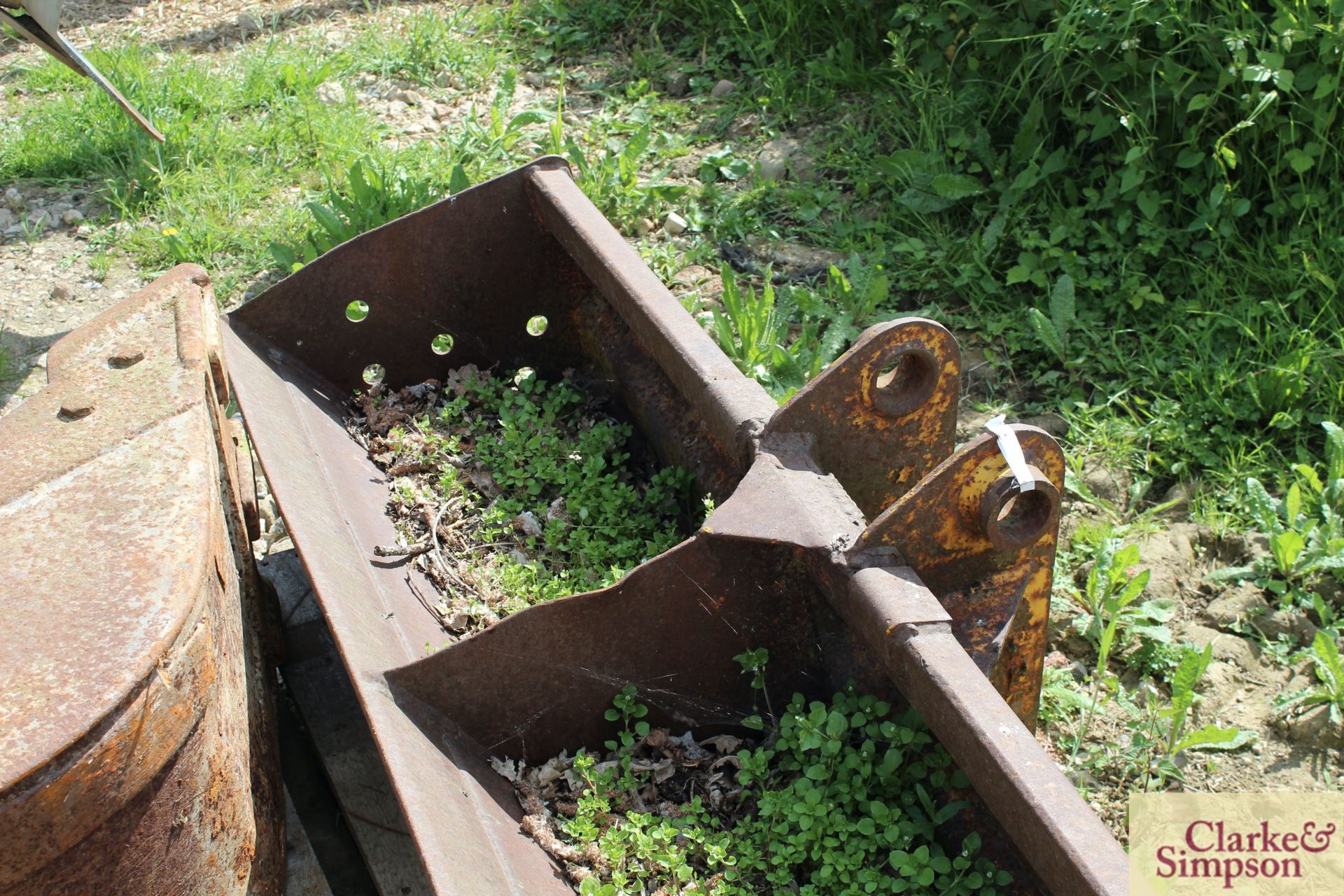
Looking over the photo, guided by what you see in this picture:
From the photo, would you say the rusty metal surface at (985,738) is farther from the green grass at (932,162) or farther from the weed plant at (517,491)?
the green grass at (932,162)

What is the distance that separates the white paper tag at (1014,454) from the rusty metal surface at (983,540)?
2 centimetres

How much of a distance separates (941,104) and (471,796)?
3.37 metres

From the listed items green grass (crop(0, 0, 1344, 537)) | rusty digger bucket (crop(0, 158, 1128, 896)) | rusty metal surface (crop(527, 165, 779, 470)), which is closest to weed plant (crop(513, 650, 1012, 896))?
rusty digger bucket (crop(0, 158, 1128, 896))

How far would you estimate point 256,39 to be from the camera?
224 inches

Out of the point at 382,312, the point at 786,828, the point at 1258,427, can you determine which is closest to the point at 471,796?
the point at 786,828

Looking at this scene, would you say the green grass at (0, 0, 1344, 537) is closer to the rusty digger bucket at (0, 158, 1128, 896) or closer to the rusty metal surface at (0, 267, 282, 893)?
the rusty digger bucket at (0, 158, 1128, 896)

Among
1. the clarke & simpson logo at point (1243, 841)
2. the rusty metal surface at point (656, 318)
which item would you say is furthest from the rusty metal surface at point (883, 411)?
the clarke & simpson logo at point (1243, 841)

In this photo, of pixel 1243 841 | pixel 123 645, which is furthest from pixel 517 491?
pixel 1243 841

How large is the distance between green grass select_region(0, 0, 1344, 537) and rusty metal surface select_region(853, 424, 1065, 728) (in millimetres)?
1420

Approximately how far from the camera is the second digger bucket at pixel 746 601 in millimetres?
1728

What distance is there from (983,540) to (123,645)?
1.37m

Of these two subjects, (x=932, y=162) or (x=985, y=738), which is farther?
(x=932, y=162)

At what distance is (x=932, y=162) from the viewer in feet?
13.9

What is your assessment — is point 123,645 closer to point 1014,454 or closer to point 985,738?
point 985,738
